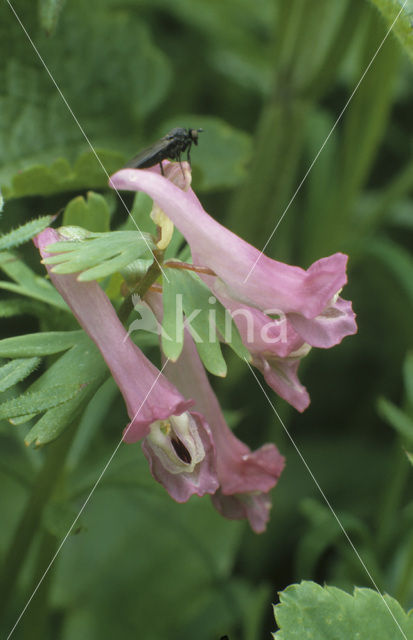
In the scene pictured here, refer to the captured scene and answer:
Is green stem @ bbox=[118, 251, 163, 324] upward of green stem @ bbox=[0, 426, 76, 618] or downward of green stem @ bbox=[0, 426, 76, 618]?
upward

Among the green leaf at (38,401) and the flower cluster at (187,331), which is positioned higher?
the flower cluster at (187,331)

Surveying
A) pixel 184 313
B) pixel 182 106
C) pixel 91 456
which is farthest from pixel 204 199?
pixel 184 313

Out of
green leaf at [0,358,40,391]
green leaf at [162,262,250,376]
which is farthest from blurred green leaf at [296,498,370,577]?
green leaf at [0,358,40,391]

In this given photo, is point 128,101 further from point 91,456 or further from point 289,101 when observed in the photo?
point 91,456

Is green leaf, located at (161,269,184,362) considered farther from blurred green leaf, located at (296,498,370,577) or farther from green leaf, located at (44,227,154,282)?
blurred green leaf, located at (296,498,370,577)

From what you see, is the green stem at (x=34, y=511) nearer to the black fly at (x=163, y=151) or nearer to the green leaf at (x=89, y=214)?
the green leaf at (x=89, y=214)

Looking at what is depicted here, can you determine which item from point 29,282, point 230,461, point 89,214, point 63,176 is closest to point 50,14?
point 63,176

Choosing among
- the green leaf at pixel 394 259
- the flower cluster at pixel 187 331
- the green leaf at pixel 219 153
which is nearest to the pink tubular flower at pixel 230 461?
the flower cluster at pixel 187 331
